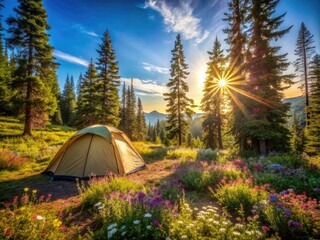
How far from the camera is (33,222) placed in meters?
3.00

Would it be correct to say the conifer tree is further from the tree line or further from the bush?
the bush

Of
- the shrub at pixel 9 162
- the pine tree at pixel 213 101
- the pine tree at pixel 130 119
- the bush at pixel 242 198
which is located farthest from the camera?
the pine tree at pixel 130 119

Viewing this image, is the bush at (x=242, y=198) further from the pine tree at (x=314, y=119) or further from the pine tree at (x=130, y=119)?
the pine tree at (x=130, y=119)

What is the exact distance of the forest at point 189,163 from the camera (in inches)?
125

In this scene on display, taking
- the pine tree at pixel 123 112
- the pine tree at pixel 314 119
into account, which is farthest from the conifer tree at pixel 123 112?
the pine tree at pixel 314 119

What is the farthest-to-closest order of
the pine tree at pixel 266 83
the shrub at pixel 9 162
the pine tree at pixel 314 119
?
the pine tree at pixel 314 119, the pine tree at pixel 266 83, the shrub at pixel 9 162

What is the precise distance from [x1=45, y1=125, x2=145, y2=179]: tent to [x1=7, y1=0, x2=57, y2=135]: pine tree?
38.2 ft

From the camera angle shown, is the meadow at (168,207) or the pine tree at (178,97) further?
the pine tree at (178,97)

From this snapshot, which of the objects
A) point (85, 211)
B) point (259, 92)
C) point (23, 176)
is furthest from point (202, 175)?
point (23, 176)

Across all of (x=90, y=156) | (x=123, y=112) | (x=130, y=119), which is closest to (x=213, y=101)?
(x=90, y=156)

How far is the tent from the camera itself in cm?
783

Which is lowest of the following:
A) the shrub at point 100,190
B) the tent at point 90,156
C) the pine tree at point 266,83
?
the shrub at point 100,190

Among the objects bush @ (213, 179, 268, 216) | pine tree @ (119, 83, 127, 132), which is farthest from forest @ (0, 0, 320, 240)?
pine tree @ (119, 83, 127, 132)

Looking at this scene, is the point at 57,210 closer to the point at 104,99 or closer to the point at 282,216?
the point at 282,216
